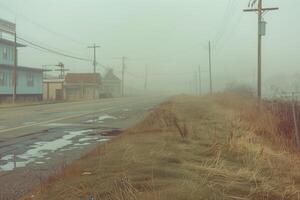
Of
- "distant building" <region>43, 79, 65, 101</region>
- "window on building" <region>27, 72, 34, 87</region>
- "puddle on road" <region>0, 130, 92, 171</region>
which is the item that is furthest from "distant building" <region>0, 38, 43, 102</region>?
"puddle on road" <region>0, 130, 92, 171</region>

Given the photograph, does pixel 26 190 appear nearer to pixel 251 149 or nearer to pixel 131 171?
pixel 131 171

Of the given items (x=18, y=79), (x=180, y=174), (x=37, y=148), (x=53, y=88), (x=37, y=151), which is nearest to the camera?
(x=180, y=174)

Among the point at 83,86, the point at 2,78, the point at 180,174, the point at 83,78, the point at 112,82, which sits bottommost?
the point at 180,174

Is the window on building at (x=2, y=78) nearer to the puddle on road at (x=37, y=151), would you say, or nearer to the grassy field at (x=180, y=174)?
the puddle on road at (x=37, y=151)

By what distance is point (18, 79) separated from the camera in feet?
199

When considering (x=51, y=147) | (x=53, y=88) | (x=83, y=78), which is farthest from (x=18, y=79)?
(x=51, y=147)

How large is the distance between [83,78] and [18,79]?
1670 inches

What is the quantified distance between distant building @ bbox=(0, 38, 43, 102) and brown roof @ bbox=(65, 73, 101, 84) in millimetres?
30684

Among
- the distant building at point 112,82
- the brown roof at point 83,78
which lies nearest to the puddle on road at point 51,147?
the brown roof at point 83,78

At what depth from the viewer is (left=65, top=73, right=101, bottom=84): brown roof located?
99.5m

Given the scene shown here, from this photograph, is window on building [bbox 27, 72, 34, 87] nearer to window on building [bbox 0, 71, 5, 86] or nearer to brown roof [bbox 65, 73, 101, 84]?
window on building [bbox 0, 71, 5, 86]

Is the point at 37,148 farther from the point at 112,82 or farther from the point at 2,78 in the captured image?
the point at 112,82

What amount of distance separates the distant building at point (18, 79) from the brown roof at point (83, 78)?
30.7 m

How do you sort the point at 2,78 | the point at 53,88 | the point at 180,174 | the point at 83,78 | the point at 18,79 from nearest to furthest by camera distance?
the point at 180,174
the point at 2,78
the point at 18,79
the point at 53,88
the point at 83,78
